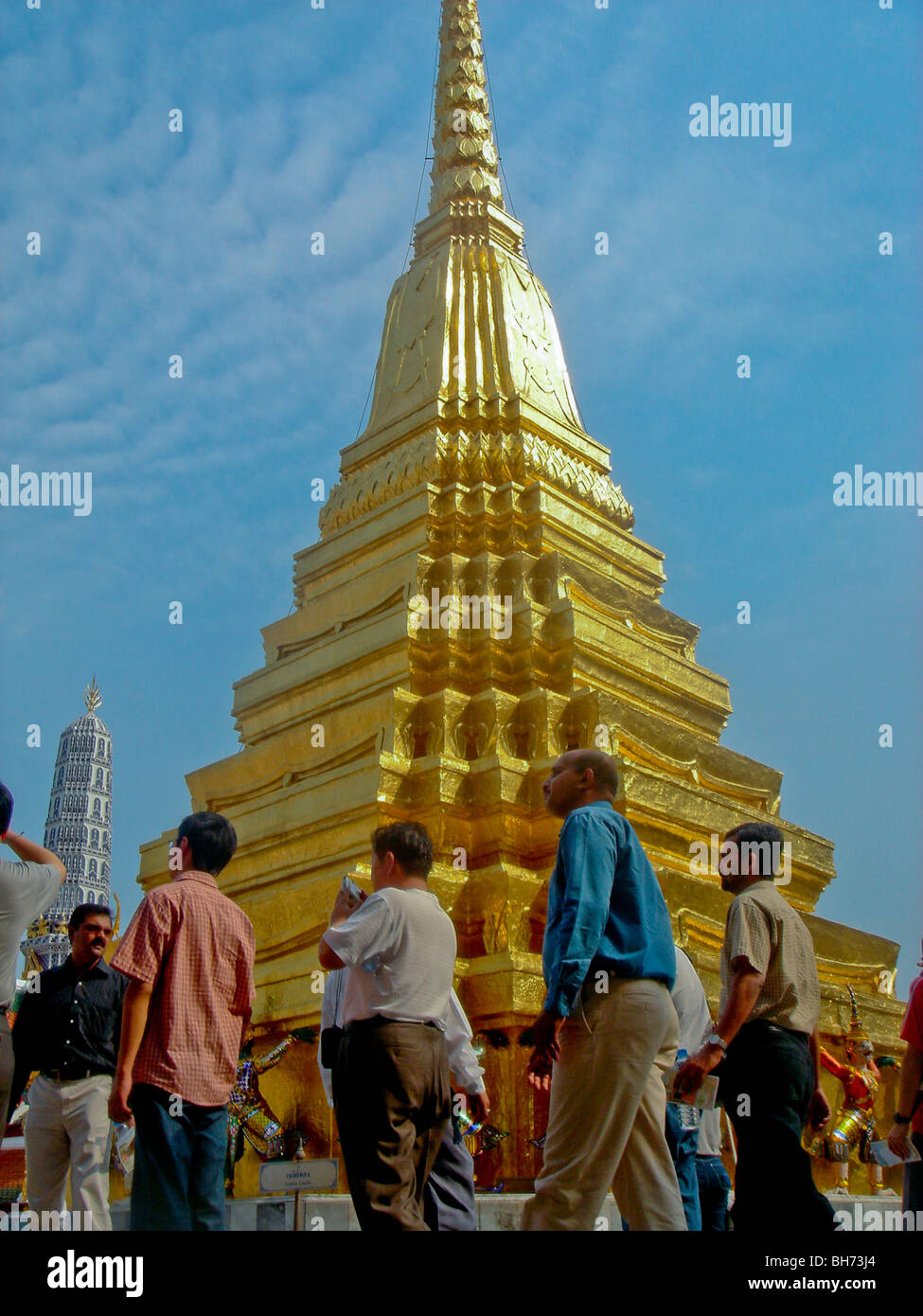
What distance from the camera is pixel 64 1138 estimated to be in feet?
15.9

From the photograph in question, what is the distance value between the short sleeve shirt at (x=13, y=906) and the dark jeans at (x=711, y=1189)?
310 centimetres

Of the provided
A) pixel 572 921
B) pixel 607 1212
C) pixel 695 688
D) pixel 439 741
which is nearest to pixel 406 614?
pixel 439 741

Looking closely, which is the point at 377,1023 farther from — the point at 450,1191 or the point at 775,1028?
the point at 775,1028

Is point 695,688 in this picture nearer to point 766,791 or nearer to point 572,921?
point 766,791

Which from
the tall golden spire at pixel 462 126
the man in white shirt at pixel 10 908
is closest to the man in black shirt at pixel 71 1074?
the man in white shirt at pixel 10 908

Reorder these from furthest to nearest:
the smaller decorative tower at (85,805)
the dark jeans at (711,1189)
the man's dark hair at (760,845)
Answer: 1. the smaller decorative tower at (85,805)
2. the dark jeans at (711,1189)
3. the man's dark hair at (760,845)

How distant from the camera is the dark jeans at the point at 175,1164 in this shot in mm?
3512

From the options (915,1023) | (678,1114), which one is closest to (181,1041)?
(678,1114)

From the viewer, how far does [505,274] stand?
17.1m

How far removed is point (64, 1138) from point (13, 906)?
160 centimetres

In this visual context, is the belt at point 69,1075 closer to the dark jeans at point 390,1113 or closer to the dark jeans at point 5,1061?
the dark jeans at point 5,1061

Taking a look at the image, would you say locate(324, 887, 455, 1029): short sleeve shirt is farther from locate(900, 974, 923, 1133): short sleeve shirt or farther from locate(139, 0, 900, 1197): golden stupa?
locate(139, 0, 900, 1197): golden stupa

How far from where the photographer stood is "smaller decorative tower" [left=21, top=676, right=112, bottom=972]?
169ft
